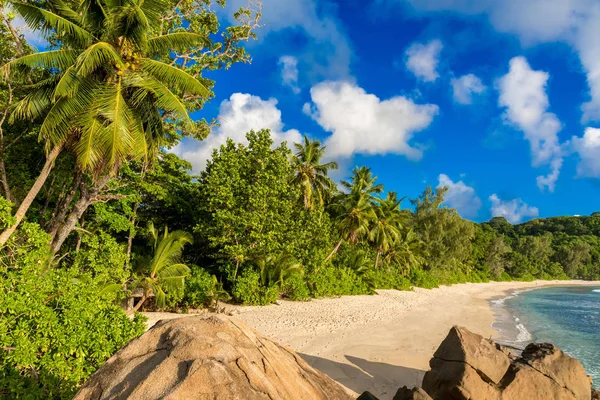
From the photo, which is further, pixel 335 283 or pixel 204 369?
pixel 335 283

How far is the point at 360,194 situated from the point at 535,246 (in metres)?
64.4

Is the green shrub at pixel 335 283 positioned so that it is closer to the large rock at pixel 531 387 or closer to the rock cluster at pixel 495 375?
the rock cluster at pixel 495 375

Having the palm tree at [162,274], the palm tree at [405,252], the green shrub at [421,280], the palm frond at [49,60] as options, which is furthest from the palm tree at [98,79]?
the green shrub at [421,280]

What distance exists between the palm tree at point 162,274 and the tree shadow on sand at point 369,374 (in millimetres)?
6490

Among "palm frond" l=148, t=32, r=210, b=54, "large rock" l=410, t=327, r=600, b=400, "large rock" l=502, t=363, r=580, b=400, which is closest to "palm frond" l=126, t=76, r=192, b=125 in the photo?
"palm frond" l=148, t=32, r=210, b=54

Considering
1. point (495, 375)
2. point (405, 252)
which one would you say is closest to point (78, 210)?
point (495, 375)

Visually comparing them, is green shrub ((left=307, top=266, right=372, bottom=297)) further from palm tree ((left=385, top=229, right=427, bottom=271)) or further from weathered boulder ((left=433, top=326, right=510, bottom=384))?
weathered boulder ((left=433, top=326, right=510, bottom=384))

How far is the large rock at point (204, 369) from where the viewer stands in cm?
258

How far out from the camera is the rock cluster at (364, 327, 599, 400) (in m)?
6.25

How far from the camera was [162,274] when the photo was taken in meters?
13.3

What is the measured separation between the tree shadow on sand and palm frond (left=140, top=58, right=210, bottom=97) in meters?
8.47

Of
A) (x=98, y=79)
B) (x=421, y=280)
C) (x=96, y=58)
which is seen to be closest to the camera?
(x=96, y=58)

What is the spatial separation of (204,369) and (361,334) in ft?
36.5

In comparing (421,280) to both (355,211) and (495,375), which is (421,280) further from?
(495,375)
